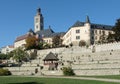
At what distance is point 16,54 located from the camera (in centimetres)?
9156

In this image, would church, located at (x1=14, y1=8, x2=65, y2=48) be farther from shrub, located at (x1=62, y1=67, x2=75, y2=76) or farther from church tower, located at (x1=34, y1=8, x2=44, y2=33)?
shrub, located at (x1=62, y1=67, x2=75, y2=76)

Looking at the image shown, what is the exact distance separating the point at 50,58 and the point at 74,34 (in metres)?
55.5

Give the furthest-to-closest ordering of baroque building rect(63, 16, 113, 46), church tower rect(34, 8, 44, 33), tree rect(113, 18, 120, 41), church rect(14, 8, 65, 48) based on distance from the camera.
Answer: church tower rect(34, 8, 44, 33) → church rect(14, 8, 65, 48) → baroque building rect(63, 16, 113, 46) → tree rect(113, 18, 120, 41)

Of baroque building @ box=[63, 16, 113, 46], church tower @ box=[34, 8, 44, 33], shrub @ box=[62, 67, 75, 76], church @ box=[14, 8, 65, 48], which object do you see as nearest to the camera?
shrub @ box=[62, 67, 75, 76]

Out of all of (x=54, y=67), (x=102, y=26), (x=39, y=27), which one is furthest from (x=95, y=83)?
(x=39, y=27)

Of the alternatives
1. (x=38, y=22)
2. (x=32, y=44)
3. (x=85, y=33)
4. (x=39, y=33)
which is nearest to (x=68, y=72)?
(x=85, y=33)

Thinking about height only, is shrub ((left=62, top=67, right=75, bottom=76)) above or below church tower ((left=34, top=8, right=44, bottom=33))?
below

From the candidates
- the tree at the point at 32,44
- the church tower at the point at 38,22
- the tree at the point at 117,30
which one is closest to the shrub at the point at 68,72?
the tree at the point at 117,30

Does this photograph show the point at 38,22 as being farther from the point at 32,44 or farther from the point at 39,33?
the point at 32,44

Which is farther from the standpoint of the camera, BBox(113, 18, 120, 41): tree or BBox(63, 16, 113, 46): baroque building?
BBox(63, 16, 113, 46): baroque building

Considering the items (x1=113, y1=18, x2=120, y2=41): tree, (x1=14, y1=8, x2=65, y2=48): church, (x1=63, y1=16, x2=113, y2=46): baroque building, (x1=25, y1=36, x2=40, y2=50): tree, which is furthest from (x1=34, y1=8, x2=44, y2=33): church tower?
(x1=113, y1=18, x2=120, y2=41): tree

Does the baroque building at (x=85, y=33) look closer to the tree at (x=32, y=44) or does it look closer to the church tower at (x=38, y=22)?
the tree at (x=32, y=44)

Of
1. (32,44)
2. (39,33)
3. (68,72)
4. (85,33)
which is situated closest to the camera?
(68,72)

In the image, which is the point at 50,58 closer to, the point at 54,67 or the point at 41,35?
the point at 54,67
